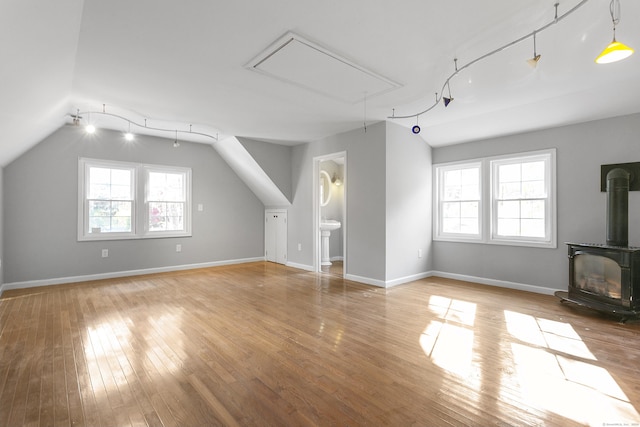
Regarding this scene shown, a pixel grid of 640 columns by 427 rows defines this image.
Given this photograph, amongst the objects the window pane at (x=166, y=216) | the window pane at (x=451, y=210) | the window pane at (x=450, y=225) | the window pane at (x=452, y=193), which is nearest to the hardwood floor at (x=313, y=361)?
the window pane at (x=450, y=225)

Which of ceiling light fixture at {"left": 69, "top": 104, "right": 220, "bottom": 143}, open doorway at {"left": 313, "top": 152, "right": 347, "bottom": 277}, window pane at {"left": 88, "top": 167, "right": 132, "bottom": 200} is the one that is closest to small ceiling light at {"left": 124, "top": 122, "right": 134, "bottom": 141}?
ceiling light fixture at {"left": 69, "top": 104, "right": 220, "bottom": 143}

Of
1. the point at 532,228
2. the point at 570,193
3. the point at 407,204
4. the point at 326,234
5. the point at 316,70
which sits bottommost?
the point at 326,234

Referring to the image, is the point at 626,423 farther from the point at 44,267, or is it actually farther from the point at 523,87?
the point at 44,267

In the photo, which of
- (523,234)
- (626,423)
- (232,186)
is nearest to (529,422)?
(626,423)

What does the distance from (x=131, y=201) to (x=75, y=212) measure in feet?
2.82

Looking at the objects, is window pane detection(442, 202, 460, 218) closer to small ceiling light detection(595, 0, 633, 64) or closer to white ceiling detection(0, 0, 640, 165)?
white ceiling detection(0, 0, 640, 165)

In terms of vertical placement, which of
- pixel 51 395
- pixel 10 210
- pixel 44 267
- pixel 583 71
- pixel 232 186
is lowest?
pixel 51 395

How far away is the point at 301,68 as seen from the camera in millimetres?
3039

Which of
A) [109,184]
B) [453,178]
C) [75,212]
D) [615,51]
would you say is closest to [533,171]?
[453,178]

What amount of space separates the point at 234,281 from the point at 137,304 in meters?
1.60

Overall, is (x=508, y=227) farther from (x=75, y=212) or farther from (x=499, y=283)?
(x=75, y=212)

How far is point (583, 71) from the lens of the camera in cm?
309

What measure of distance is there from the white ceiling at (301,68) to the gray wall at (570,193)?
22 centimetres

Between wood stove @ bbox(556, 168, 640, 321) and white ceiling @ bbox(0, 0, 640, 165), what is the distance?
117cm
